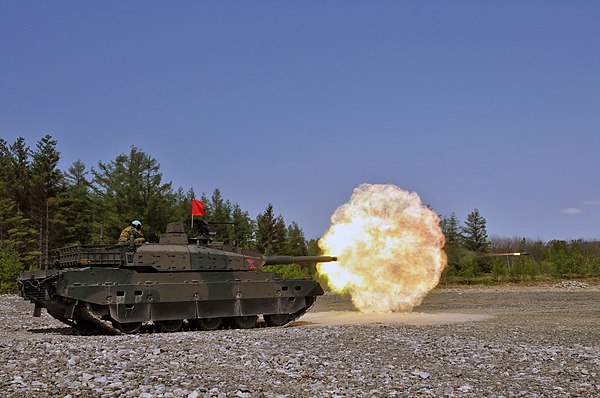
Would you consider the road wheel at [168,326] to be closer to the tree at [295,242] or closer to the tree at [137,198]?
the tree at [137,198]

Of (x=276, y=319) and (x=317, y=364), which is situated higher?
(x=276, y=319)

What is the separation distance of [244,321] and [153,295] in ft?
12.1

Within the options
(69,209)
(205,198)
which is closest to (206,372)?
(69,209)

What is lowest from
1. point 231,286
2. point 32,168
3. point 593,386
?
point 593,386

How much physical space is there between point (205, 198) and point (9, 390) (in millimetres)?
74132

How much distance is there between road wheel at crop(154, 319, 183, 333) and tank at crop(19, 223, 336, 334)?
1.3 inches

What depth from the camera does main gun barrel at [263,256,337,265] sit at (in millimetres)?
26759

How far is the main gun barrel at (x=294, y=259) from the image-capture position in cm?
2676

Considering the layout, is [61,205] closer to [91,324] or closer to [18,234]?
[18,234]

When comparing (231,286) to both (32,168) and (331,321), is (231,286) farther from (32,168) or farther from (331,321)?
(32,168)

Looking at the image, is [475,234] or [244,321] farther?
[475,234]

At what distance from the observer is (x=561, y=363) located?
14.5 m

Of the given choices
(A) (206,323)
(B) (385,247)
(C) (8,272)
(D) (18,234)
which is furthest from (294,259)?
(D) (18,234)

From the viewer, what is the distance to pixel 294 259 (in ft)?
90.3
